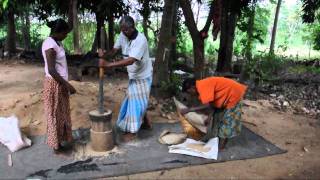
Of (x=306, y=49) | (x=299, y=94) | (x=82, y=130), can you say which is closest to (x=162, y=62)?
(x=82, y=130)

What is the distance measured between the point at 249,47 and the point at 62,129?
331 inches

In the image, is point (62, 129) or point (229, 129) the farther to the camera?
point (229, 129)

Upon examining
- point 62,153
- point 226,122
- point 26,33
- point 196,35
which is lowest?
point 62,153

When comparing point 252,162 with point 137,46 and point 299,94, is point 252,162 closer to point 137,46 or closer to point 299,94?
point 137,46

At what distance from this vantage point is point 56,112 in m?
4.12

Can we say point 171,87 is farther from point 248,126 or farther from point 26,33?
point 26,33

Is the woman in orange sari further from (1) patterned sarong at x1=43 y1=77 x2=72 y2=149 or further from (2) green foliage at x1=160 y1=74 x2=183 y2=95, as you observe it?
(2) green foliage at x1=160 y1=74 x2=183 y2=95

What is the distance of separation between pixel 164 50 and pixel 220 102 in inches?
83.9

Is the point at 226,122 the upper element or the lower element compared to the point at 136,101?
lower

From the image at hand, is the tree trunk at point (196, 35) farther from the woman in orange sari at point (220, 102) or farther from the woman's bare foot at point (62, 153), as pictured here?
the woman's bare foot at point (62, 153)

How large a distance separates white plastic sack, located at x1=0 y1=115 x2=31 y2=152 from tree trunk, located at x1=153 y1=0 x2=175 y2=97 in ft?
8.06

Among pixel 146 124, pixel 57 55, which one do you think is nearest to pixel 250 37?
pixel 146 124

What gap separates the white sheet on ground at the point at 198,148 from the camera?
14.3 feet

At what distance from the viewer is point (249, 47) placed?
11594 millimetres
